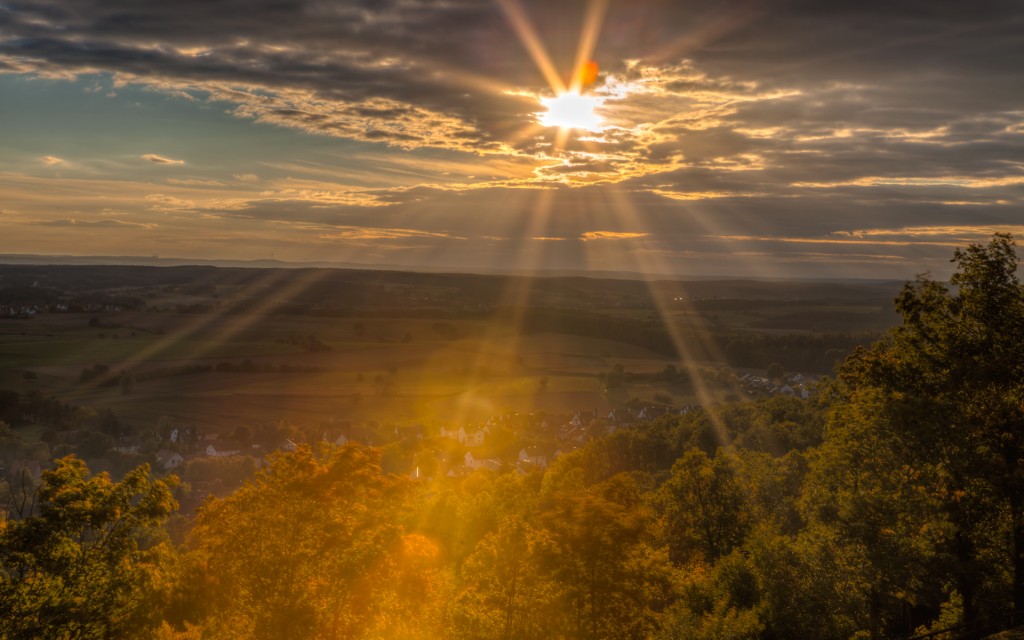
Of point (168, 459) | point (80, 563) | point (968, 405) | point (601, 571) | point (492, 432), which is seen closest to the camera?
point (80, 563)

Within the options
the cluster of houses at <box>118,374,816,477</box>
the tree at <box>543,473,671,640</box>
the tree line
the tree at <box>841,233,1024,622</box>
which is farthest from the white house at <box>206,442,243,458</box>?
the tree at <box>841,233,1024,622</box>

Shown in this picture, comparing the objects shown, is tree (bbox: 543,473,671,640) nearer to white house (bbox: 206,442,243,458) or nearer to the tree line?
the tree line

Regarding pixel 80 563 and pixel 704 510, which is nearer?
pixel 80 563

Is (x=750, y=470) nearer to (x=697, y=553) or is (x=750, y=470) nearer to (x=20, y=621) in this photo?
(x=697, y=553)

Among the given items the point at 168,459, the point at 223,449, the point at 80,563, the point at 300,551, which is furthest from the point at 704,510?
the point at 223,449

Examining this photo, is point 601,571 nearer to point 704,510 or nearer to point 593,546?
point 593,546

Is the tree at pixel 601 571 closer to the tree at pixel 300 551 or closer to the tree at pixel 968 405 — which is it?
the tree at pixel 300 551

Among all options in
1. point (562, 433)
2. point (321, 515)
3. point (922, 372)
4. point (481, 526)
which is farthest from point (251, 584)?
point (562, 433)
